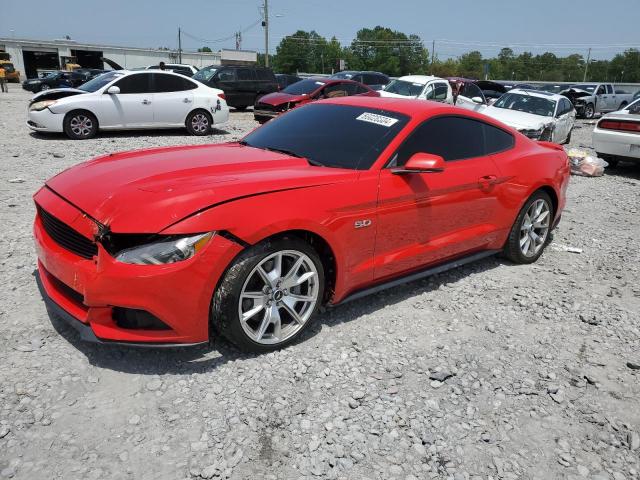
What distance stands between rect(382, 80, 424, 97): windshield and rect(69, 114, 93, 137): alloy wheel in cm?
818

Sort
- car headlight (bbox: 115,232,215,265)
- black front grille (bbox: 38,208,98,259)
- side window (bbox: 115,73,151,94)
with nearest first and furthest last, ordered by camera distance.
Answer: car headlight (bbox: 115,232,215,265)
black front grille (bbox: 38,208,98,259)
side window (bbox: 115,73,151,94)

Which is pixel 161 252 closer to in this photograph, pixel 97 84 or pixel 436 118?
pixel 436 118

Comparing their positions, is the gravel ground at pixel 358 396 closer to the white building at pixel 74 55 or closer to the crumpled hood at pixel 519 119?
the crumpled hood at pixel 519 119

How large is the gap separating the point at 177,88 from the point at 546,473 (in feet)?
39.1

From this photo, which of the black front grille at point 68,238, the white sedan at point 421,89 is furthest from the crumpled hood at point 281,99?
the black front grille at point 68,238

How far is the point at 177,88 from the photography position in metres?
12.4

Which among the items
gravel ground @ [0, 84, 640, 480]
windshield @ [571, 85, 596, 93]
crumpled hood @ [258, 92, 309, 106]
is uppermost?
windshield @ [571, 85, 596, 93]

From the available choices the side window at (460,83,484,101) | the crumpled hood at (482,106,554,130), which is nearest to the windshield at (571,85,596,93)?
the side window at (460,83,484,101)

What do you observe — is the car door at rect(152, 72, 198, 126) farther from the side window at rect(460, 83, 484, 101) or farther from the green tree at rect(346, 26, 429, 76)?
the green tree at rect(346, 26, 429, 76)

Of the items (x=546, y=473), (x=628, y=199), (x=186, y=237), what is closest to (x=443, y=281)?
(x=546, y=473)

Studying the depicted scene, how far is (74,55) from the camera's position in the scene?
6425 centimetres

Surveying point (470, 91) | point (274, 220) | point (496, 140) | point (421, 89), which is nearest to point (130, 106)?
point (421, 89)

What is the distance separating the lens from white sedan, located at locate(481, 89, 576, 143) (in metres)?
11.8

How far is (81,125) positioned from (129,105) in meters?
1.14
